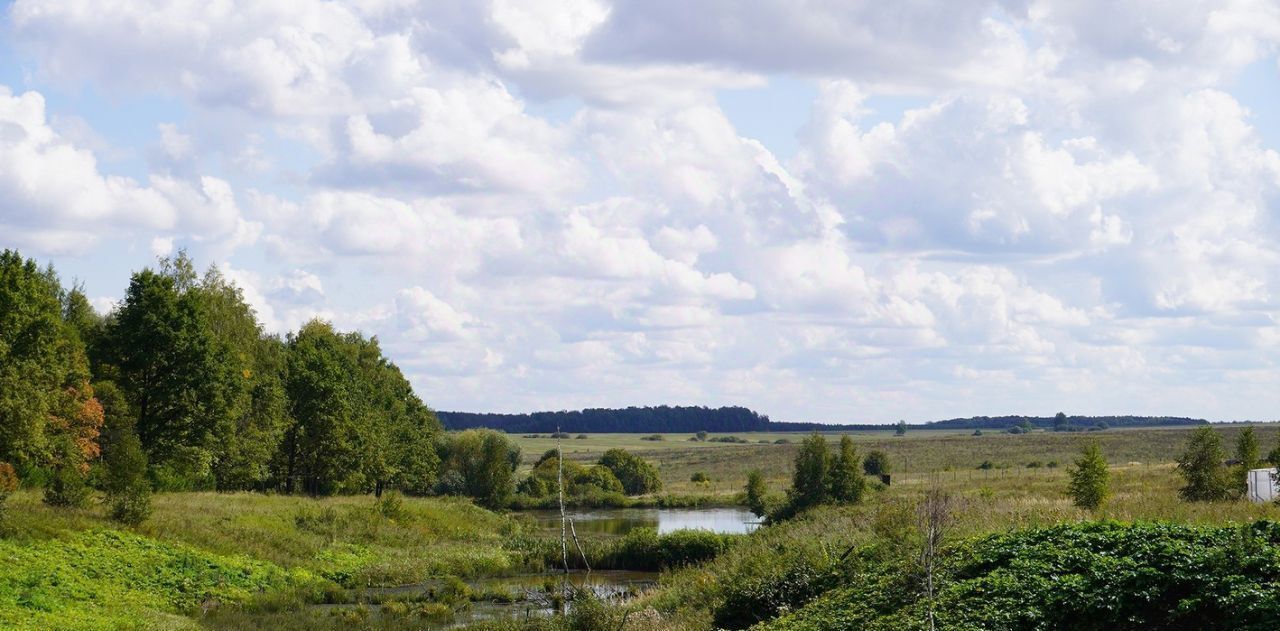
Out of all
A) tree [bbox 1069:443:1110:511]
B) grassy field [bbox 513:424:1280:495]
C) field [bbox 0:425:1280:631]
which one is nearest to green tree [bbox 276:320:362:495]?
field [bbox 0:425:1280:631]

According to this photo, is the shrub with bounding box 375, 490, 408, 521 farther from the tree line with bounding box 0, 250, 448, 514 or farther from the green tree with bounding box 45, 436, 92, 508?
the green tree with bounding box 45, 436, 92, 508

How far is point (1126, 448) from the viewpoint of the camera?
445 feet

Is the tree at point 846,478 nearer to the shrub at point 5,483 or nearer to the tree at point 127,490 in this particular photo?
the tree at point 127,490

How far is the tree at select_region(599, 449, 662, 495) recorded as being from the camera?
360ft

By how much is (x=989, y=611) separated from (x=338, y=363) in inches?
2316

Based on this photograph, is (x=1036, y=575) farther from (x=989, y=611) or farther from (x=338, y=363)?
(x=338, y=363)

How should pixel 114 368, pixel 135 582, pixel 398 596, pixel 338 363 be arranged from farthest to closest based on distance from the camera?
pixel 338 363
pixel 114 368
pixel 398 596
pixel 135 582

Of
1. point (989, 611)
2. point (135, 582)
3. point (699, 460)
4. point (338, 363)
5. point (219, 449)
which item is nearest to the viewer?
point (989, 611)

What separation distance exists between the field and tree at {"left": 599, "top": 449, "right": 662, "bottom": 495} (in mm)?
42034

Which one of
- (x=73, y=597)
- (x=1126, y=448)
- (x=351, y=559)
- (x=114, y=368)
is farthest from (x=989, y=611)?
(x=1126, y=448)

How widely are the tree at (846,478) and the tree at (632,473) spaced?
47956 millimetres

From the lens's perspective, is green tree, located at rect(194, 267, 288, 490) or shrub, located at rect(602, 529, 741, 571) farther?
green tree, located at rect(194, 267, 288, 490)

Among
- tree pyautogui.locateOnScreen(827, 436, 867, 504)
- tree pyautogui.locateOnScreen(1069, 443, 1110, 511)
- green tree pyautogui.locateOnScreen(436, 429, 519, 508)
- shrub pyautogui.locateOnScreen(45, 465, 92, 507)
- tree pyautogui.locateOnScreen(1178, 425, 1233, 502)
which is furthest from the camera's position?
green tree pyautogui.locateOnScreen(436, 429, 519, 508)

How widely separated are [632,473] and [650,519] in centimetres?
2754
